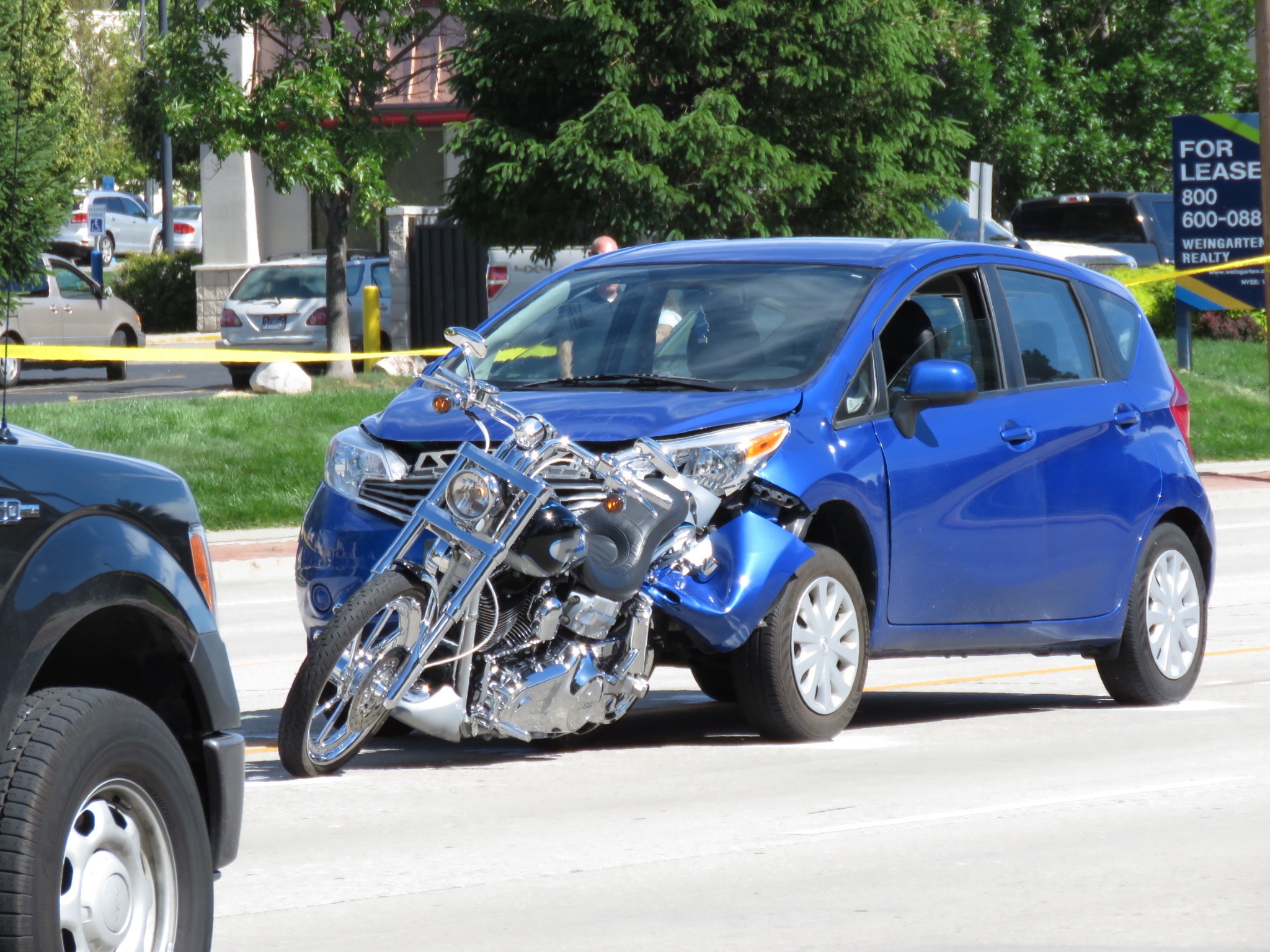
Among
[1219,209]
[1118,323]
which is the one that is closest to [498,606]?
[1118,323]

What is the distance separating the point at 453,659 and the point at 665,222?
669 inches

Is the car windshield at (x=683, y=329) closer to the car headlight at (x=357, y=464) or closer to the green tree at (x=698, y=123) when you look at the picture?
the car headlight at (x=357, y=464)

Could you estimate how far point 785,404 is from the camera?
23.3 feet

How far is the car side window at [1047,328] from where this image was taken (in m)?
8.30

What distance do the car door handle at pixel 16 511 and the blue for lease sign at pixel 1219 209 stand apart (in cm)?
2235

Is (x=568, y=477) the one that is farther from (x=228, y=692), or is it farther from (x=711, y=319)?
(x=228, y=692)

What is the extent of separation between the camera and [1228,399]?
24062mm

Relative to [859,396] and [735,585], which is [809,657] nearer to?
[735,585]

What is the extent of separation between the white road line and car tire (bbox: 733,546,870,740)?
3.05ft

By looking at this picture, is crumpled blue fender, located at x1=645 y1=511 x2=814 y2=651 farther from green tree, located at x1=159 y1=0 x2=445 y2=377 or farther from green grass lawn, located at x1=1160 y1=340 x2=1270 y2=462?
green tree, located at x1=159 y1=0 x2=445 y2=377

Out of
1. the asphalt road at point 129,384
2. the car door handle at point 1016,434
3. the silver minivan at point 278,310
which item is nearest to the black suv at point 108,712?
the car door handle at point 1016,434

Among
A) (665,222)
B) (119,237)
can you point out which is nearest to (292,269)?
(665,222)

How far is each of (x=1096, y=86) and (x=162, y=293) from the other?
68.1ft

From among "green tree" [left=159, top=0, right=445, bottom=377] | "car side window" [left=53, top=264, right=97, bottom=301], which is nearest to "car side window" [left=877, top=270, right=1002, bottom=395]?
"green tree" [left=159, top=0, right=445, bottom=377]
